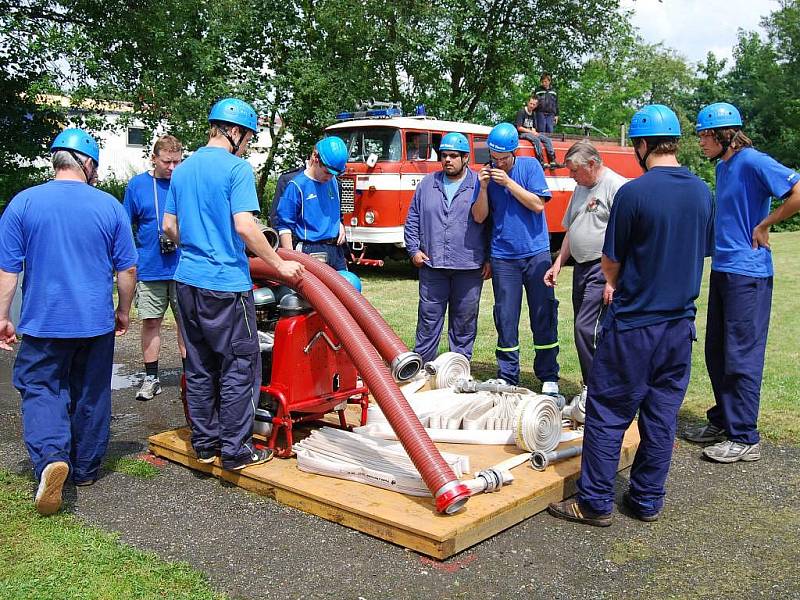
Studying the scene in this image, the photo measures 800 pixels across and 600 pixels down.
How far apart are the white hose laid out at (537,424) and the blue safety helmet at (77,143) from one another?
9.13 ft

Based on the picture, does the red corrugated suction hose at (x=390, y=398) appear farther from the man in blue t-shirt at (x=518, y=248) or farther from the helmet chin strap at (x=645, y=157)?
the man in blue t-shirt at (x=518, y=248)

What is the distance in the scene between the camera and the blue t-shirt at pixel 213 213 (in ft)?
13.7

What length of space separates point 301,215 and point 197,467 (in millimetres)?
1913

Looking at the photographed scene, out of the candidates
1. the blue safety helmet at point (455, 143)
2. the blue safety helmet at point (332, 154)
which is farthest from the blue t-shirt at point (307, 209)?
the blue safety helmet at point (455, 143)

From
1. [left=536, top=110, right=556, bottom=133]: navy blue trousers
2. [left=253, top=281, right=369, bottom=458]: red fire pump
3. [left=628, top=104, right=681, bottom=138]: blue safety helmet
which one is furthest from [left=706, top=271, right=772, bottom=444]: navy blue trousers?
[left=536, top=110, right=556, bottom=133]: navy blue trousers

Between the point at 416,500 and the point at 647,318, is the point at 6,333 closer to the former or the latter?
the point at 416,500

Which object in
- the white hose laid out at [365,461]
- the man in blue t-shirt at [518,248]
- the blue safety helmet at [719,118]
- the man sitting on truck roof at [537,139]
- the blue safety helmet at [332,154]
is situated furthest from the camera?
the man sitting on truck roof at [537,139]

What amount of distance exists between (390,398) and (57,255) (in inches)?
75.9

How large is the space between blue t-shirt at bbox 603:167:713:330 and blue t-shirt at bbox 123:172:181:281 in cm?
364

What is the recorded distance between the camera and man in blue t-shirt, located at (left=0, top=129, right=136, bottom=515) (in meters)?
4.13

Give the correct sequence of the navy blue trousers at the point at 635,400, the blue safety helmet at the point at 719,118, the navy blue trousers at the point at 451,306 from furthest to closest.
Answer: the navy blue trousers at the point at 451,306
the blue safety helmet at the point at 719,118
the navy blue trousers at the point at 635,400

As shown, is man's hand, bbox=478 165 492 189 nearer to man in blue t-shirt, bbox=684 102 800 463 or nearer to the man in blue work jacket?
the man in blue work jacket

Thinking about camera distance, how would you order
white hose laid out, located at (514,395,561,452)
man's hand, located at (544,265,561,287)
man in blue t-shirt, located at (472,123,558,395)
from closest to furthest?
white hose laid out, located at (514,395,561,452) → man's hand, located at (544,265,561,287) → man in blue t-shirt, located at (472,123,558,395)

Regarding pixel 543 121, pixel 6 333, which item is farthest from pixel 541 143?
pixel 6 333
